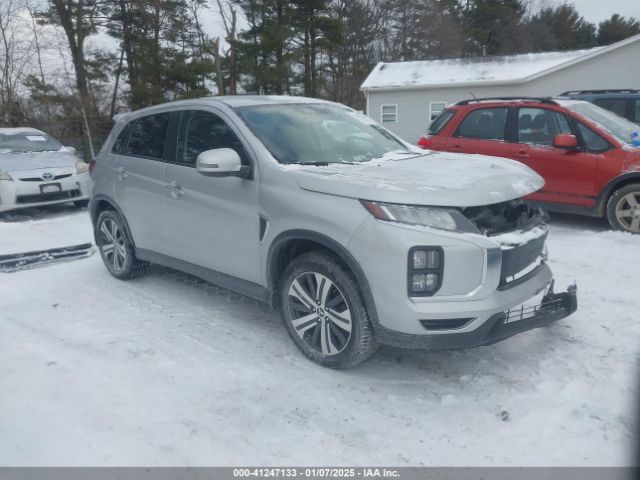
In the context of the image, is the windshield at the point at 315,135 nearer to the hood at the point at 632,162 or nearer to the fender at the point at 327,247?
the fender at the point at 327,247

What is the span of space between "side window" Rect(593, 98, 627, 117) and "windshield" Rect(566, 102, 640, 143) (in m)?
1.88

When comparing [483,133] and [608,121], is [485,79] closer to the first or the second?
[483,133]

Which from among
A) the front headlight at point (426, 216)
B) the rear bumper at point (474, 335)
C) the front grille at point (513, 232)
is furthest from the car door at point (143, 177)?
the front grille at point (513, 232)

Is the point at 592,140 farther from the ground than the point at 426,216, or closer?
farther from the ground

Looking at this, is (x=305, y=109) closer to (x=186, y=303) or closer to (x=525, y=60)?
(x=186, y=303)

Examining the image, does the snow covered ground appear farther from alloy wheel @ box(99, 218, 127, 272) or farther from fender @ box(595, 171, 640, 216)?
fender @ box(595, 171, 640, 216)

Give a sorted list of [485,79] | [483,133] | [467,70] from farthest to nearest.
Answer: [467,70] < [485,79] < [483,133]

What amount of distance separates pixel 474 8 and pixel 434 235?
47677 mm

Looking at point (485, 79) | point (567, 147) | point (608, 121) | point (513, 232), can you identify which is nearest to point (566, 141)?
Result: point (567, 147)

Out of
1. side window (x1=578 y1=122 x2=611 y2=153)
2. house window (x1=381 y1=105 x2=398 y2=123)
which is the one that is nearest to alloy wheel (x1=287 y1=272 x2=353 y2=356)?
side window (x1=578 y1=122 x2=611 y2=153)

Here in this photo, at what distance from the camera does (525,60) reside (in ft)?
78.1

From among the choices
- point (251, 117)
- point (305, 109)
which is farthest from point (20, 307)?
point (305, 109)

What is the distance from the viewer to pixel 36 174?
29.9 feet

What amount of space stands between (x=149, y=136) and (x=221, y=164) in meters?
1.72
